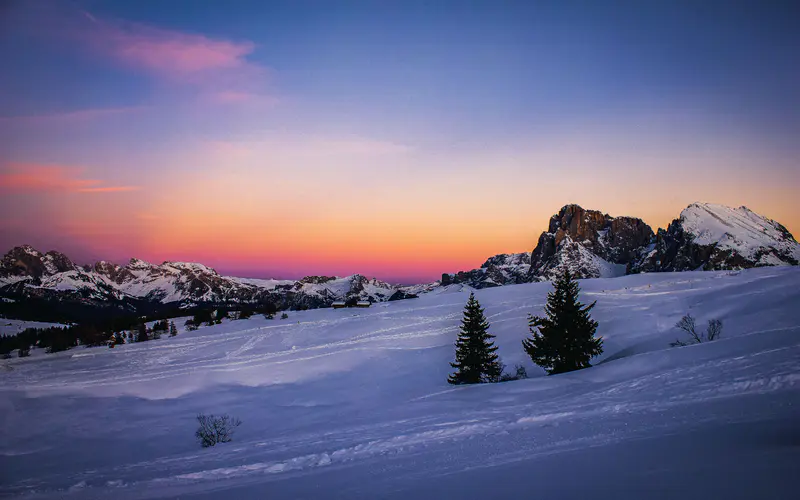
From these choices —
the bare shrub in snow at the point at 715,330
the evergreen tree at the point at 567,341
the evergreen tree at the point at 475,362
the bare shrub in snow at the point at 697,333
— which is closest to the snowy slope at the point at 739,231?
the bare shrub in snow at the point at 697,333

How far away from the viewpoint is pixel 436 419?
464 inches

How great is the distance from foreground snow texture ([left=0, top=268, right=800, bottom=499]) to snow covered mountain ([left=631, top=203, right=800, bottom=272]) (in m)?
158

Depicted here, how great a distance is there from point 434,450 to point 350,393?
19151 millimetres

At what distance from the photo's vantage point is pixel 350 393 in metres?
26.3

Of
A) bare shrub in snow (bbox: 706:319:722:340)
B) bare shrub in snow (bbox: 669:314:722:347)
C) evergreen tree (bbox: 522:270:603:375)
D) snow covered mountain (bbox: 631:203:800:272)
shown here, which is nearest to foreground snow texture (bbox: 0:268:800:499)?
bare shrub in snow (bbox: 669:314:722:347)

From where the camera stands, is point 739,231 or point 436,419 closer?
point 436,419

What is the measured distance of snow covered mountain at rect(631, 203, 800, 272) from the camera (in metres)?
155

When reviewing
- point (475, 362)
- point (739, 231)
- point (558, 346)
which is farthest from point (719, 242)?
point (475, 362)

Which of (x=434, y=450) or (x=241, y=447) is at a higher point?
(x=434, y=450)

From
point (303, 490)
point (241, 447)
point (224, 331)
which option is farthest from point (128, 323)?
point (303, 490)

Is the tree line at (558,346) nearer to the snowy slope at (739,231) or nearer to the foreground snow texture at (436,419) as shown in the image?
the foreground snow texture at (436,419)

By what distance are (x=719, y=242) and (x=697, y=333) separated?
18232 cm

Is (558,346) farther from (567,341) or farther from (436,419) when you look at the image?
(436,419)

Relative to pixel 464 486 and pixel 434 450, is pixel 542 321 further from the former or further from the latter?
pixel 464 486
